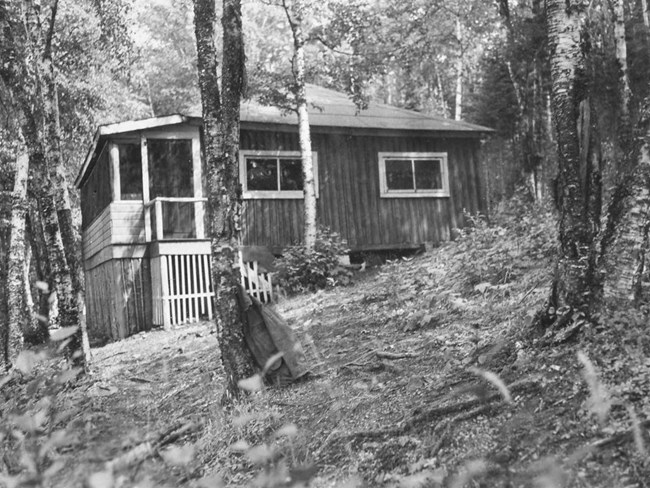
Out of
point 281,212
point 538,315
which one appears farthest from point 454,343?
point 281,212

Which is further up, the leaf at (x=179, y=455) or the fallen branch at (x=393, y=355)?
the leaf at (x=179, y=455)

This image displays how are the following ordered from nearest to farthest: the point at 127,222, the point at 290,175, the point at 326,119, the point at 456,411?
the point at 456,411
the point at 127,222
the point at 290,175
the point at 326,119

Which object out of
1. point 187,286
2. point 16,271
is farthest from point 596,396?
point 187,286

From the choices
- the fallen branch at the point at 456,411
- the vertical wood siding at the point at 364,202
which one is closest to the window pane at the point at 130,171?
the vertical wood siding at the point at 364,202

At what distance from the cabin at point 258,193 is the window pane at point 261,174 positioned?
0.03m

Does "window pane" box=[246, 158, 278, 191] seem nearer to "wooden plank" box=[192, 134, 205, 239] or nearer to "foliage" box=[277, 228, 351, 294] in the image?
"wooden plank" box=[192, 134, 205, 239]

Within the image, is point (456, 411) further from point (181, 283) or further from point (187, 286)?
point (187, 286)

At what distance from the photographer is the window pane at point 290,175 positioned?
14.8 m

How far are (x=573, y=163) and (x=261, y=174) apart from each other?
10.7 metres

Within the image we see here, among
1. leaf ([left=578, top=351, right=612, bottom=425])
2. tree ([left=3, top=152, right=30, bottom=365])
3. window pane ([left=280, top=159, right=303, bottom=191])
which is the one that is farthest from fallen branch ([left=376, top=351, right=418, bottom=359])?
window pane ([left=280, top=159, right=303, bottom=191])

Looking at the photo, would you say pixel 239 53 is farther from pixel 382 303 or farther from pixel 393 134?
pixel 393 134

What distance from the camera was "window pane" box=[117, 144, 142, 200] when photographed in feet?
45.5

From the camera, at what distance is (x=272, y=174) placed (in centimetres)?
1472

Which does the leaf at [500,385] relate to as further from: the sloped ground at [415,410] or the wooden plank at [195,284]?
the wooden plank at [195,284]
